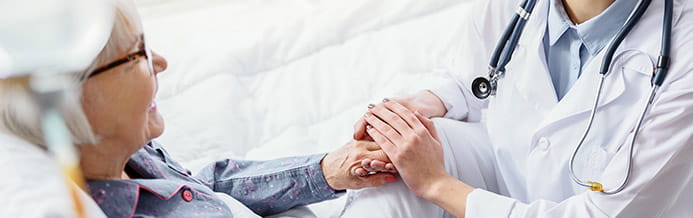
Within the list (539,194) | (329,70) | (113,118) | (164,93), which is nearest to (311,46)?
(329,70)

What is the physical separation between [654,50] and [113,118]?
2.47ft

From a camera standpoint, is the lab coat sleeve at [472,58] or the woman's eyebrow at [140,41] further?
the lab coat sleeve at [472,58]

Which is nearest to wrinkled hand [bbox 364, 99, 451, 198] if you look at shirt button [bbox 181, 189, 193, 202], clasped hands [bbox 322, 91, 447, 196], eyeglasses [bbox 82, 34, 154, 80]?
clasped hands [bbox 322, 91, 447, 196]

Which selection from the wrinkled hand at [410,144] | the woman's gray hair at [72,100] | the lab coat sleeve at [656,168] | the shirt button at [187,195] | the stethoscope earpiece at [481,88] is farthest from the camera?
the stethoscope earpiece at [481,88]

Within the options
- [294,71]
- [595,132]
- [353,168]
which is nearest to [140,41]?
[353,168]

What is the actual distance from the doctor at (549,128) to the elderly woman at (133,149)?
0.08 meters

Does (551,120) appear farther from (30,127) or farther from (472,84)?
(30,127)

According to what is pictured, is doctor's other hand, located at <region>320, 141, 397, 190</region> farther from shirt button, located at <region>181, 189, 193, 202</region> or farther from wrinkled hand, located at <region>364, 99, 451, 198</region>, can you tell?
shirt button, located at <region>181, 189, 193, 202</region>

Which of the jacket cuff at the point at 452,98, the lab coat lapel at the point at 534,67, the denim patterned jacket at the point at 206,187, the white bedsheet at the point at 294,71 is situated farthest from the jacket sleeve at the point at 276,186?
the lab coat lapel at the point at 534,67

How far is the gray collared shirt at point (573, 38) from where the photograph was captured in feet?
3.67

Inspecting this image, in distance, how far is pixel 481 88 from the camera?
1.33 m

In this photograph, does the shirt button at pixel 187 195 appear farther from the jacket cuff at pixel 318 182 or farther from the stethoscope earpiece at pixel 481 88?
the stethoscope earpiece at pixel 481 88

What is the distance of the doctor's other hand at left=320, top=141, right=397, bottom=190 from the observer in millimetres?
1275

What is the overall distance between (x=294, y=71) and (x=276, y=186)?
0.51 meters
